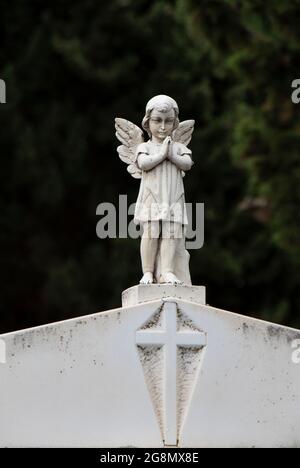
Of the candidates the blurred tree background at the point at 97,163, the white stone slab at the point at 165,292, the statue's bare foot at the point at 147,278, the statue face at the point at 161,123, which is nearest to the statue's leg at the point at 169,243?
the statue's bare foot at the point at 147,278

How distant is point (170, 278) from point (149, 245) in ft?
1.27

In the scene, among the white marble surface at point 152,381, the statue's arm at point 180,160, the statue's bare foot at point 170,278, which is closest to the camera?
the white marble surface at point 152,381

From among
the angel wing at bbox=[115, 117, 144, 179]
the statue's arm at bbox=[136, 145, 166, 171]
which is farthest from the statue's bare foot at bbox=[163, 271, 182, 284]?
the angel wing at bbox=[115, 117, 144, 179]

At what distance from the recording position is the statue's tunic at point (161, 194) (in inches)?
518

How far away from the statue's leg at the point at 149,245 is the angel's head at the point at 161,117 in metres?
0.85

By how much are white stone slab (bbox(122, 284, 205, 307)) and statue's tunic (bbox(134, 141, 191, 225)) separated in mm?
640

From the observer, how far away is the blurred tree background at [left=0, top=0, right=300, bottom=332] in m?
26.7

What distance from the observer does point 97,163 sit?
1144 inches

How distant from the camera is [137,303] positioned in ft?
42.0

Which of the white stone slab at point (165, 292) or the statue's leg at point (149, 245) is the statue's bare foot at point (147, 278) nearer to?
the statue's leg at point (149, 245)

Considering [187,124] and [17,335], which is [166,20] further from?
[17,335]

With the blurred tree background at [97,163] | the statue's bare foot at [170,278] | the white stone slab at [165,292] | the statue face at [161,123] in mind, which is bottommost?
the white stone slab at [165,292]

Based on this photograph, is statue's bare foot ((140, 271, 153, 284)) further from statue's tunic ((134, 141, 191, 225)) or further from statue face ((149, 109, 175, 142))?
statue face ((149, 109, 175, 142))

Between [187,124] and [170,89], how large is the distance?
14.3m
